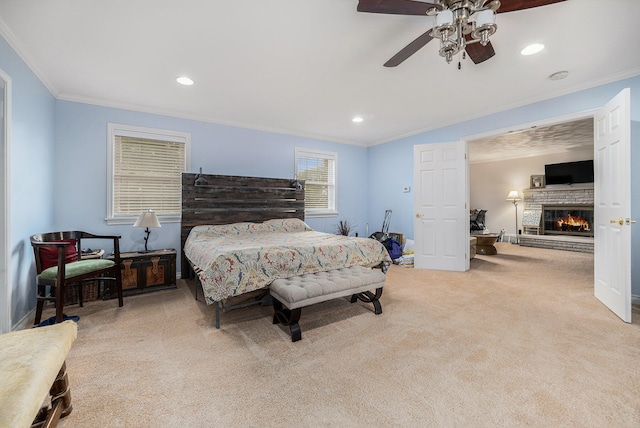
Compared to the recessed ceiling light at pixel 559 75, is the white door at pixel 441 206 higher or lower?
lower

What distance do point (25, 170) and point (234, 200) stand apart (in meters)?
2.37

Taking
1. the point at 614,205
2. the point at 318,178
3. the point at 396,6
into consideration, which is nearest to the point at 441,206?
the point at 614,205

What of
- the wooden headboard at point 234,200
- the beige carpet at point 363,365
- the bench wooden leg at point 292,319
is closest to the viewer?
the beige carpet at point 363,365

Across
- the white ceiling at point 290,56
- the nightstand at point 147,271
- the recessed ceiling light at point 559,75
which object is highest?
the recessed ceiling light at point 559,75

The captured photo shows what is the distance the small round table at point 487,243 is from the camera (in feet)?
19.8

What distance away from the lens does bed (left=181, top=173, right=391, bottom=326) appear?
98.4 inches

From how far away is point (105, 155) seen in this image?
12.3 feet

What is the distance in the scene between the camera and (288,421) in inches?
56.0

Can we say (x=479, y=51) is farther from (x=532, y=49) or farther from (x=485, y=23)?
(x=532, y=49)

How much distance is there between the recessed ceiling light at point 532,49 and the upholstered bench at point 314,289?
253cm

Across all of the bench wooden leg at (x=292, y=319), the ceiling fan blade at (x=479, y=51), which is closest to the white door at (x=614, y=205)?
the ceiling fan blade at (x=479, y=51)

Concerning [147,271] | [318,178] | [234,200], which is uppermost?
[318,178]

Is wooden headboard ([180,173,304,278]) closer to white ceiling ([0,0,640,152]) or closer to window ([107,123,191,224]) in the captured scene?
window ([107,123,191,224])

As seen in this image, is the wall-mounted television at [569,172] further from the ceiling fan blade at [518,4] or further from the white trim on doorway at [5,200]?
the white trim on doorway at [5,200]
